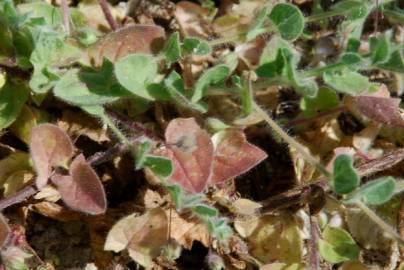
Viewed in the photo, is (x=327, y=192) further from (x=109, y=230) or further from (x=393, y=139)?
(x=109, y=230)

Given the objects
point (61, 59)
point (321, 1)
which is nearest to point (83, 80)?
point (61, 59)

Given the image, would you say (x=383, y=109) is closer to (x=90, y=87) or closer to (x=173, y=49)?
(x=173, y=49)

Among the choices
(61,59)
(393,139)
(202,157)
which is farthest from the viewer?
(393,139)

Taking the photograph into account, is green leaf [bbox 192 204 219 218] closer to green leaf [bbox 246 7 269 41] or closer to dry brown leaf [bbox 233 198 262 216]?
dry brown leaf [bbox 233 198 262 216]

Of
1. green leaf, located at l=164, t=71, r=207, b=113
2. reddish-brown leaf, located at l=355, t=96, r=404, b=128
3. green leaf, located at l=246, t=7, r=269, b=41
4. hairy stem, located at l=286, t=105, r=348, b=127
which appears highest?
green leaf, located at l=246, t=7, r=269, b=41

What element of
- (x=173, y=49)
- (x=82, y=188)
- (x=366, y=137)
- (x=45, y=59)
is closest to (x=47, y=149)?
(x=82, y=188)

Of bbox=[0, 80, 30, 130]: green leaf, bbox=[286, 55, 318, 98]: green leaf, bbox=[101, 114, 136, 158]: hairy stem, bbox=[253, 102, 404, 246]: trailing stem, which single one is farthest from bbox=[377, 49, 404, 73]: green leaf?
bbox=[0, 80, 30, 130]: green leaf

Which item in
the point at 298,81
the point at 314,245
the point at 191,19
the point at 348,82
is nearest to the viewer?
the point at 298,81
